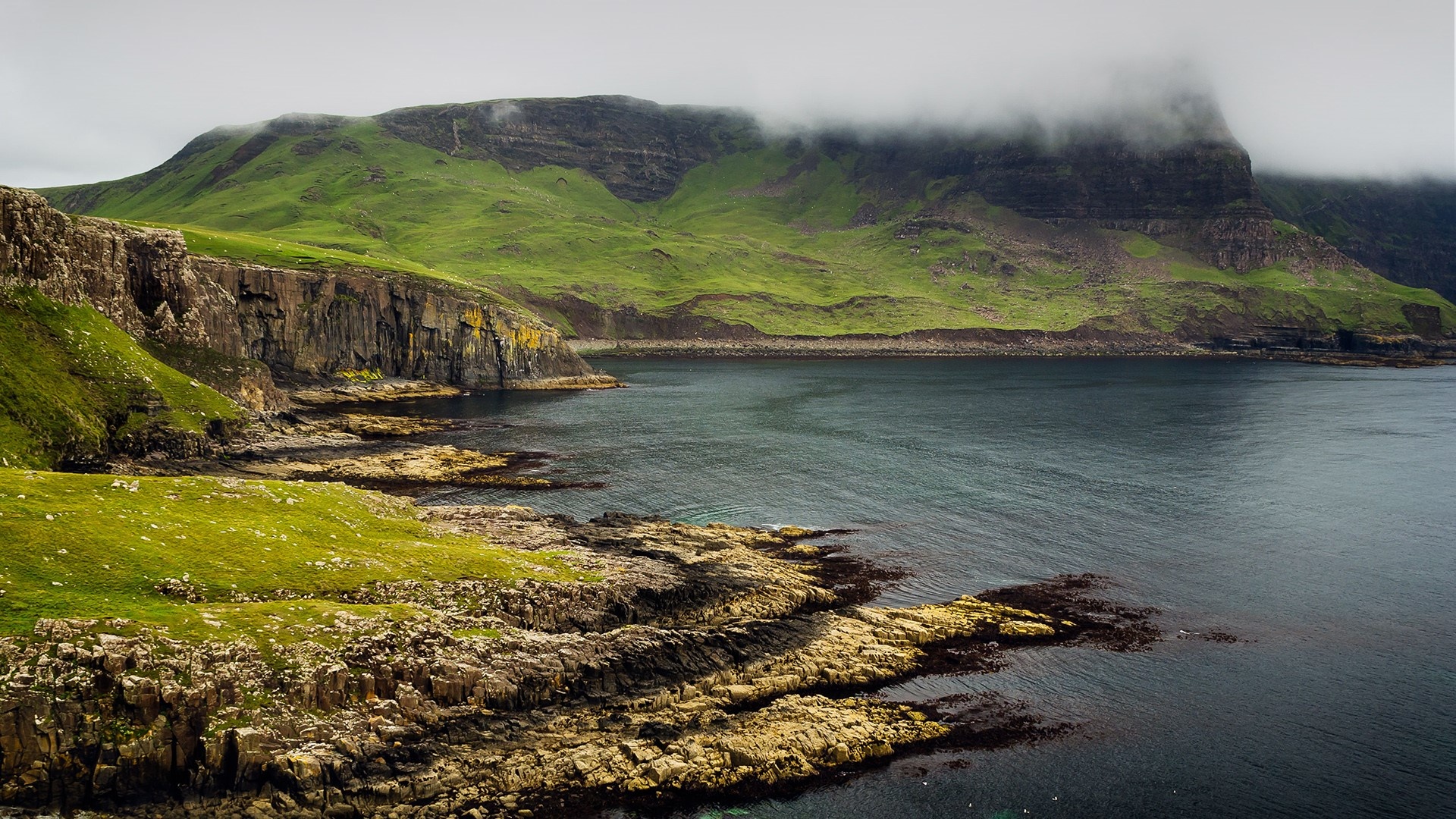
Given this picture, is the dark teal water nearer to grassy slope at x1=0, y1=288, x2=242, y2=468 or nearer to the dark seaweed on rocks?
the dark seaweed on rocks

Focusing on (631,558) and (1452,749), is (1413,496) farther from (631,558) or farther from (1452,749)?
(631,558)

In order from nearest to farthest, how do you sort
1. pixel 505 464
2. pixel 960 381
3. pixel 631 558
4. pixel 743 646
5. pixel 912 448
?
pixel 743 646 → pixel 631 558 → pixel 505 464 → pixel 912 448 → pixel 960 381

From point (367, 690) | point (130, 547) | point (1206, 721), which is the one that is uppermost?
point (130, 547)

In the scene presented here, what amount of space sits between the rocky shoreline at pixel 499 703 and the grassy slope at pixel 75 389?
38.8 metres

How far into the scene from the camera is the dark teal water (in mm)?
34250

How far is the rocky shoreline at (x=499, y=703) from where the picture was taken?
94.5 feet

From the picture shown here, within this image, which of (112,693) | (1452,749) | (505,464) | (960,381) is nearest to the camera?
(112,693)

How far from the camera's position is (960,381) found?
643 feet

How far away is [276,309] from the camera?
14275 centimetres

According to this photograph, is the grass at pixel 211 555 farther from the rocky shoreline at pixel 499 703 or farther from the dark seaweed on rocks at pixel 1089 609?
the dark seaweed on rocks at pixel 1089 609

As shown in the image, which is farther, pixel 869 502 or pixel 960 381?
pixel 960 381

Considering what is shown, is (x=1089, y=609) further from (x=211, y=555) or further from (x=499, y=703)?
(x=211, y=555)

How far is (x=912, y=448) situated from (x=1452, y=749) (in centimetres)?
7158

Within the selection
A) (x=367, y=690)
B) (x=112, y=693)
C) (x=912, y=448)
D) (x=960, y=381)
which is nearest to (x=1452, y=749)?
(x=367, y=690)
